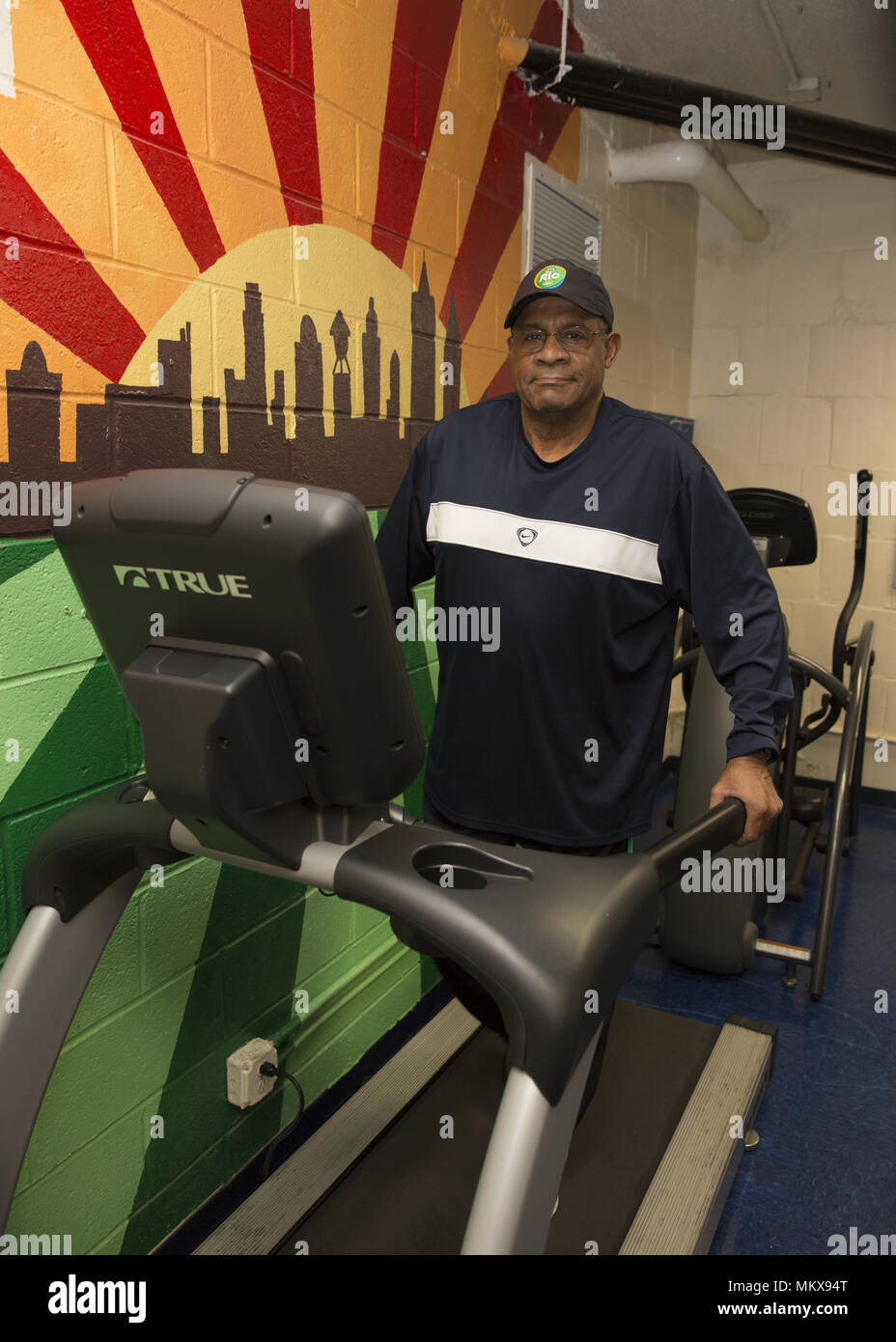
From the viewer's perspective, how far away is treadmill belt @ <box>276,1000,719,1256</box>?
1.77m

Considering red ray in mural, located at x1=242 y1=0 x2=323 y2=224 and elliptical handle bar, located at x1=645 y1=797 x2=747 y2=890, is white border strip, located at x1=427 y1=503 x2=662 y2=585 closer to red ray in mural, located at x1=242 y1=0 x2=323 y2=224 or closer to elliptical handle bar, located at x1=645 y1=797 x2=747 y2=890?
elliptical handle bar, located at x1=645 y1=797 x2=747 y2=890

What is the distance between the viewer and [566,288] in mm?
1883

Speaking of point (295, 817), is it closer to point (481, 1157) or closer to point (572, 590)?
point (572, 590)

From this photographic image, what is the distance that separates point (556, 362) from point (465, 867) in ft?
4.10

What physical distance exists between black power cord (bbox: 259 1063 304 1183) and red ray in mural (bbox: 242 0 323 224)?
6.01ft

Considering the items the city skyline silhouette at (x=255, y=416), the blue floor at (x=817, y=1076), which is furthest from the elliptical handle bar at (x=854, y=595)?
the city skyline silhouette at (x=255, y=416)

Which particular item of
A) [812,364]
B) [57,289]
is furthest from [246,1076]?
[812,364]

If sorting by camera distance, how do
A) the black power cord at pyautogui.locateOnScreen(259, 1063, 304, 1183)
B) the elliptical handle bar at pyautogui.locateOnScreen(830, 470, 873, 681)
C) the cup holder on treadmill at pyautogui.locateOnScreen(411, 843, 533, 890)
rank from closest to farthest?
1. the cup holder on treadmill at pyautogui.locateOnScreen(411, 843, 533, 890)
2. the black power cord at pyautogui.locateOnScreen(259, 1063, 304, 1183)
3. the elliptical handle bar at pyautogui.locateOnScreen(830, 470, 873, 681)

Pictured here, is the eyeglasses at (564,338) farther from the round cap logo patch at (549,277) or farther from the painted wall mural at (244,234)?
the painted wall mural at (244,234)

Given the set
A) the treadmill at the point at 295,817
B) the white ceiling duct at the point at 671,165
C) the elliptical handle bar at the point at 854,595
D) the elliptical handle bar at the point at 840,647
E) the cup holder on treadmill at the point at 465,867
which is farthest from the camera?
the elliptical handle bar at the point at 854,595

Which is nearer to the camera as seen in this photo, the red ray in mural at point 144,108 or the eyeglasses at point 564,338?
the red ray in mural at point 144,108

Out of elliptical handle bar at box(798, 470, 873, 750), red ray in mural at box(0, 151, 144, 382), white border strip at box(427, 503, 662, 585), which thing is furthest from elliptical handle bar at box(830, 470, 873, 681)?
red ray in mural at box(0, 151, 144, 382)

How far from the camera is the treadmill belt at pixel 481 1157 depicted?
5.82 feet

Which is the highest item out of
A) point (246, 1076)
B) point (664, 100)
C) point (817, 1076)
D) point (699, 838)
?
point (664, 100)
